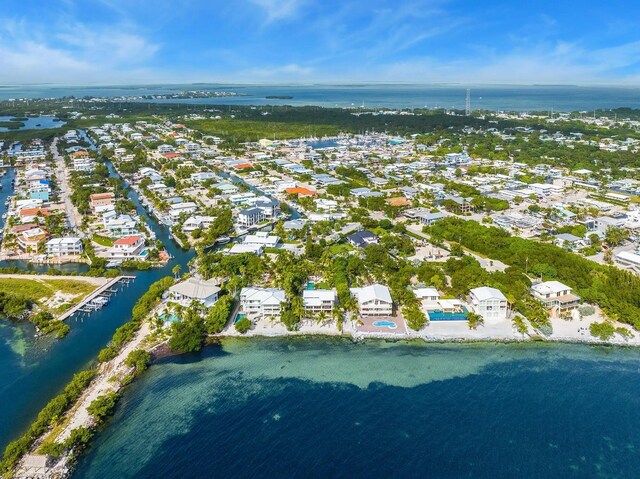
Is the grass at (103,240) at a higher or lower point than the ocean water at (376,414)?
higher

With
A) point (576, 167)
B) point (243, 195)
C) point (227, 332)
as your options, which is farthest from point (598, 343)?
point (576, 167)

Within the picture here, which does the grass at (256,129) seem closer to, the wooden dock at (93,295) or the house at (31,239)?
the house at (31,239)

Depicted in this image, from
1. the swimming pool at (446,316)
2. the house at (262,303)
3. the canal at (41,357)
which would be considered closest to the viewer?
the canal at (41,357)

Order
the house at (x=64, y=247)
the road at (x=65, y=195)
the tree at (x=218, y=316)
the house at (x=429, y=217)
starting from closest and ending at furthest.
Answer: the tree at (x=218, y=316)
the house at (x=64, y=247)
the house at (x=429, y=217)
the road at (x=65, y=195)

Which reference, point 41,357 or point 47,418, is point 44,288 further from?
point 47,418

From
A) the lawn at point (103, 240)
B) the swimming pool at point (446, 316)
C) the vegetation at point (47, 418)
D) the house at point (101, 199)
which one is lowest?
the vegetation at point (47, 418)

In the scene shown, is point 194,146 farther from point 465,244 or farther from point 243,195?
point 465,244

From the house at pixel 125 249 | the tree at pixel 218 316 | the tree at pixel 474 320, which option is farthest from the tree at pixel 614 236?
the house at pixel 125 249

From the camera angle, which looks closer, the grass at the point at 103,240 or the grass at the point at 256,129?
the grass at the point at 103,240
